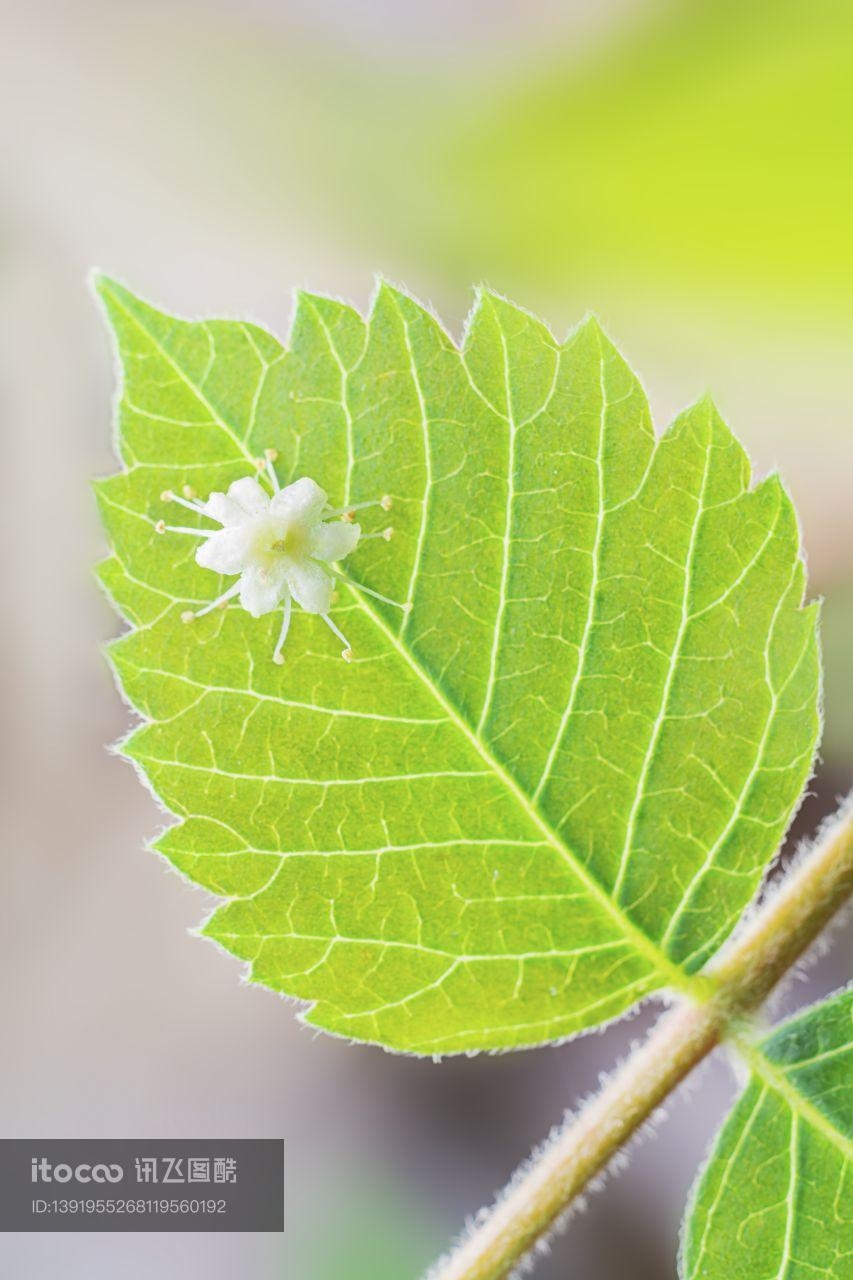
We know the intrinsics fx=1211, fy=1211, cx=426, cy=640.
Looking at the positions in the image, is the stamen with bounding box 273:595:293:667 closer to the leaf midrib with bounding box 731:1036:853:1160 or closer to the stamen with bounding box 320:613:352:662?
the stamen with bounding box 320:613:352:662

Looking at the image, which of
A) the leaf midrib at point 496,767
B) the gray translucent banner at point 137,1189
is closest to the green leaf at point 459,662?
the leaf midrib at point 496,767

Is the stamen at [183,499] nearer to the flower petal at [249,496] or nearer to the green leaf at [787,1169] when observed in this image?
the flower petal at [249,496]

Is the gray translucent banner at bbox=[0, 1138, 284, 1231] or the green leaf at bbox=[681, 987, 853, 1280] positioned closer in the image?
the green leaf at bbox=[681, 987, 853, 1280]

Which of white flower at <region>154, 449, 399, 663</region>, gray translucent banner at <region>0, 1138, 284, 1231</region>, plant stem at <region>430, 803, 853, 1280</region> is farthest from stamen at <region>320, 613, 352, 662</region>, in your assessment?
gray translucent banner at <region>0, 1138, 284, 1231</region>

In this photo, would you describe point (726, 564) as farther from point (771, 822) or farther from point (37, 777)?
point (37, 777)

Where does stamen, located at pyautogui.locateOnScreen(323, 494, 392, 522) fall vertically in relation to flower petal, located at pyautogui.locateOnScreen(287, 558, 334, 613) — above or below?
above

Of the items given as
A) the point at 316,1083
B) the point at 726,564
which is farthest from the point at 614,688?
the point at 316,1083

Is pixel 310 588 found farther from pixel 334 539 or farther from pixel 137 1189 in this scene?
pixel 137 1189

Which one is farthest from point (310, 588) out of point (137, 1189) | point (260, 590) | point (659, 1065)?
point (137, 1189)
